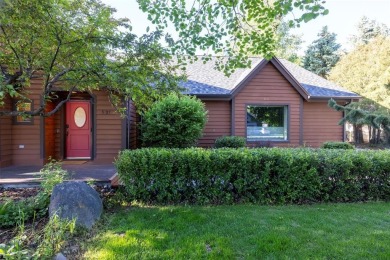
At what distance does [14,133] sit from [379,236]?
29.7 feet

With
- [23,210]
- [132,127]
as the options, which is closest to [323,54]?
[132,127]

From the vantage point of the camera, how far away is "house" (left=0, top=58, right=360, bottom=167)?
25.9 ft

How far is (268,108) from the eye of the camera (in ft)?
34.5

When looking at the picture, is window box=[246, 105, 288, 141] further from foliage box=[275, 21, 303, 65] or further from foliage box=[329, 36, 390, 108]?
foliage box=[275, 21, 303, 65]

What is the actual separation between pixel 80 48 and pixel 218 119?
22.2ft

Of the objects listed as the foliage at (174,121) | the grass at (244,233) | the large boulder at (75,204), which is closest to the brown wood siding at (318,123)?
the foliage at (174,121)

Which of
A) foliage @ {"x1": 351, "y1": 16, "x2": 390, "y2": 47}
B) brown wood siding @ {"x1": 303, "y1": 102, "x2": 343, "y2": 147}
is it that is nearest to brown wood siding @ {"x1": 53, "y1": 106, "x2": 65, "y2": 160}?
brown wood siding @ {"x1": 303, "y1": 102, "x2": 343, "y2": 147}

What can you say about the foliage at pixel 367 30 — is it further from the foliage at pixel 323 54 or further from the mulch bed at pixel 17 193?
the mulch bed at pixel 17 193

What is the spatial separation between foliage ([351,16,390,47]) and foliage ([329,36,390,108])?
33.2 feet

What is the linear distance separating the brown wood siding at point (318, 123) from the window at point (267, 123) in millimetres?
943

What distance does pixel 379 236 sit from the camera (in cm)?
340

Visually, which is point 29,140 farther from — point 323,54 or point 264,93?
point 323,54

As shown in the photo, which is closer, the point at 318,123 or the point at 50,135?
the point at 50,135

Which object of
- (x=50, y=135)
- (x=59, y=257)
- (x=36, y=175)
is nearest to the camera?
(x=59, y=257)
